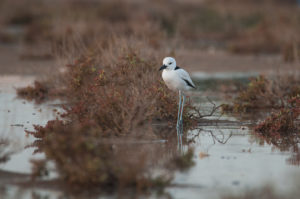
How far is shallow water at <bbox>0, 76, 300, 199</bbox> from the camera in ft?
24.4

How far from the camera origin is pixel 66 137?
7590 millimetres

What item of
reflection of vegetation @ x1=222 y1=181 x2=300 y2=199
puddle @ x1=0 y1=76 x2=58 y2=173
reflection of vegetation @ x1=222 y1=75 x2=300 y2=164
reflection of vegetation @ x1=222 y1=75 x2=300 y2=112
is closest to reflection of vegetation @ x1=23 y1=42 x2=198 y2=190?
puddle @ x1=0 y1=76 x2=58 y2=173

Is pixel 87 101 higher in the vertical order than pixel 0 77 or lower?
lower

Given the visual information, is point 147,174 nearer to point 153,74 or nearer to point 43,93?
point 153,74

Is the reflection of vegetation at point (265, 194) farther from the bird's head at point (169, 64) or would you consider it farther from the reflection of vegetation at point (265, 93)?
the reflection of vegetation at point (265, 93)

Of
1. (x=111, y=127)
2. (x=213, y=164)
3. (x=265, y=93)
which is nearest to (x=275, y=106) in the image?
(x=265, y=93)

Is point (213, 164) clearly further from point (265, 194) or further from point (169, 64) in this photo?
point (169, 64)

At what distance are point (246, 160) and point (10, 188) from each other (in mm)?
3388

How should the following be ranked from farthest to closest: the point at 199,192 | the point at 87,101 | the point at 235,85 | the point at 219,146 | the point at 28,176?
the point at 235,85 → the point at 87,101 → the point at 219,146 → the point at 28,176 → the point at 199,192

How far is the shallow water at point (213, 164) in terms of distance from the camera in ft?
24.4

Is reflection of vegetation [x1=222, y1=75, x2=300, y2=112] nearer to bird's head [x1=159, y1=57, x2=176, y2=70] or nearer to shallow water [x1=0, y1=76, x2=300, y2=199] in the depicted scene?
shallow water [x1=0, y1=76, x2=300, y2=199]

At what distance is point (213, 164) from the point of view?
29.0 feet

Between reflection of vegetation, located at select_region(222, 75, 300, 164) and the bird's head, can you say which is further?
the bird's head

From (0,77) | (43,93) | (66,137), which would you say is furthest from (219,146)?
(0,77)
